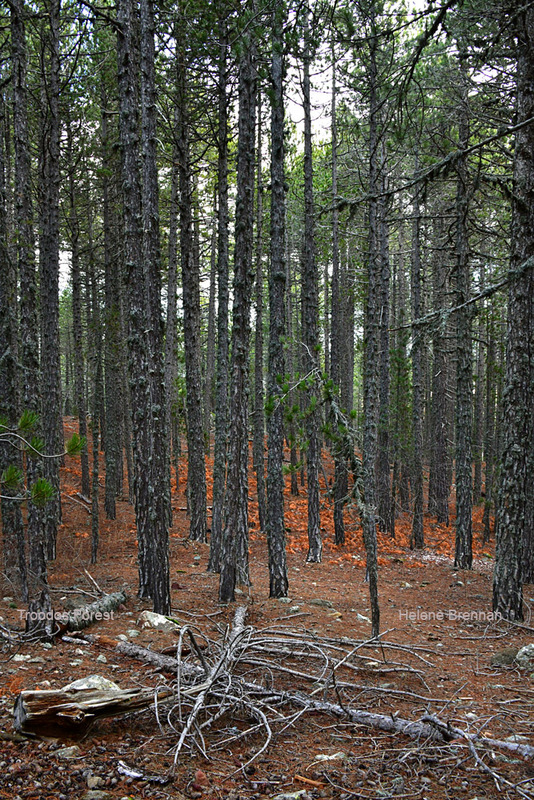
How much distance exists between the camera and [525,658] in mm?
6043

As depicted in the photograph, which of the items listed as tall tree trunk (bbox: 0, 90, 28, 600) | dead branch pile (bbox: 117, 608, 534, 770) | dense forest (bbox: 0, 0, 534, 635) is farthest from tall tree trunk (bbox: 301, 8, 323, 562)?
dead branch pile (bbox: 117, 608, 534, 770)

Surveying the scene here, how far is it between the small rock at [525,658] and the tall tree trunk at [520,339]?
178 centimetres

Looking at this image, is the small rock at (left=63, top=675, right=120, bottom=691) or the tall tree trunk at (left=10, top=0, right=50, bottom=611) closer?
the small rock at (left=63, top=675, right=120, bottom=691)

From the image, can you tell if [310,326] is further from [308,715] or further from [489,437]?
[489,437]

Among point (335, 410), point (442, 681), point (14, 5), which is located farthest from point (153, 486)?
point (14, 5)

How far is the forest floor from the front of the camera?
3303mm

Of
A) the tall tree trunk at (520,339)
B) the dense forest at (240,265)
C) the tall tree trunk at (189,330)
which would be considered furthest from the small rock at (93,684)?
the tall tree trunk at (189,330)

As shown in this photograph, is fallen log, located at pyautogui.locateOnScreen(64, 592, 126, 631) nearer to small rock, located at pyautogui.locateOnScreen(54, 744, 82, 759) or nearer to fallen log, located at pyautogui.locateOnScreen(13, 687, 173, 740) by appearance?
fallen log, located at pyautogui.locateOnScreen(13, 687, 173, 740)

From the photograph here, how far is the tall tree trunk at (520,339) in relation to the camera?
25.1 feet

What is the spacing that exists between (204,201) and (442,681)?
20184 mm

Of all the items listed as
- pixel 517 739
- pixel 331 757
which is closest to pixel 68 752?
pixel 331 757

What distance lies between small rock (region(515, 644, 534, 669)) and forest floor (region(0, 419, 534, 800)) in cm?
13

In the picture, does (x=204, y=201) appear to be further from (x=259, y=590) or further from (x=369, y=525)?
(x=369, y=525)

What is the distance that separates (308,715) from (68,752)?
1.92 meters
